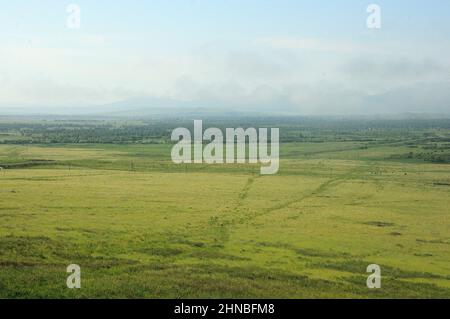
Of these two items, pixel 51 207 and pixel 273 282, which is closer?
pixel 273 282

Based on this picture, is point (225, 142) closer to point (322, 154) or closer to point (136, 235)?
point (322, 154)

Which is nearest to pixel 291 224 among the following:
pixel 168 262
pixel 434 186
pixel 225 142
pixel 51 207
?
pixel 168 262

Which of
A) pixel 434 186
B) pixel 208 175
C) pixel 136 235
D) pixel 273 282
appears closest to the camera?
pixel 273 282

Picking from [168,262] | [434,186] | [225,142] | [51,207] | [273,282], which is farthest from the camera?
[225,142]

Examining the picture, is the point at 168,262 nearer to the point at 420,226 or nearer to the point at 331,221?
the point at 331,221
